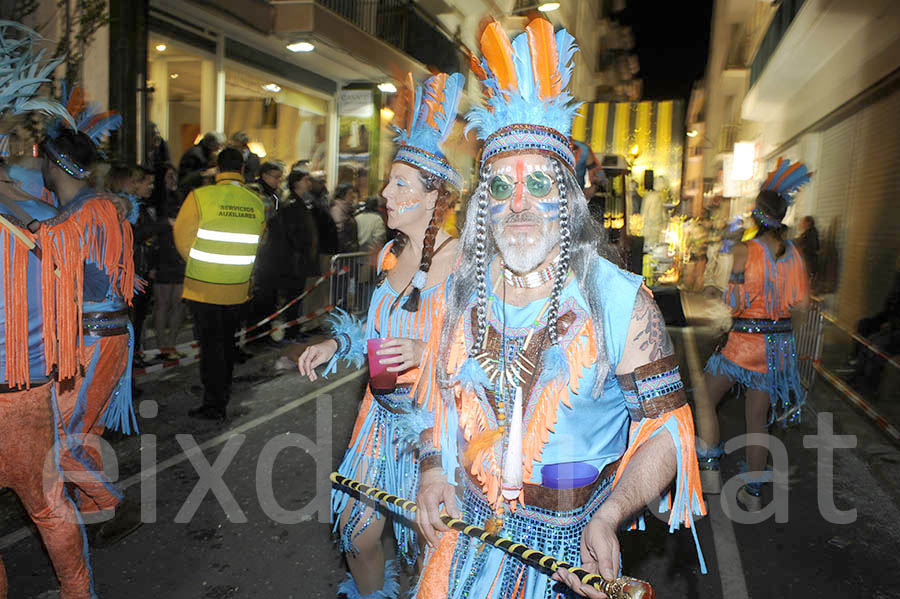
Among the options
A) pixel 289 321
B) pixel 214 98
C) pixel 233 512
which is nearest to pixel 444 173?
pixel 233 512

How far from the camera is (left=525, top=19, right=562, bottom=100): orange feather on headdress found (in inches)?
82.7

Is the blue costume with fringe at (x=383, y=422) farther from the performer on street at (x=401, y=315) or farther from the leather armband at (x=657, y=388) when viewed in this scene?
the leather armband at (x=657, y=388)

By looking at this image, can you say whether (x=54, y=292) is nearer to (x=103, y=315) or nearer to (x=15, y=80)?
(x=15, y=80)

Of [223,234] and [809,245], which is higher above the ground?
[809,245]

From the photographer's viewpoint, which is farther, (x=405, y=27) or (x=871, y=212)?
(x=405, y=27)

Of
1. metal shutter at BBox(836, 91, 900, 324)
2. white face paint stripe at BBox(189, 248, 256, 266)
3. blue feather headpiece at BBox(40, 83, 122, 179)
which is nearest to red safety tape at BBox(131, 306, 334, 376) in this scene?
white face paint stripe at BBox(189, 248, 256, 266)

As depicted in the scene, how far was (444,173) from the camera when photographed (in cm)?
335

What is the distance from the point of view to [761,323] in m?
5.33

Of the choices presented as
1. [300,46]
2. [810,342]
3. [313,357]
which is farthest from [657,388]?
[300,46]

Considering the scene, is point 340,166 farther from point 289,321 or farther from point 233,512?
point 233,512

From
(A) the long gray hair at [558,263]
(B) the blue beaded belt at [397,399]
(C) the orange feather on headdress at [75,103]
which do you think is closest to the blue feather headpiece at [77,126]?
(C) the orange feather on headdress at [75,103]

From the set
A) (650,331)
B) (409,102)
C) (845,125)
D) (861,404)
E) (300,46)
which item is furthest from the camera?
(300,46)

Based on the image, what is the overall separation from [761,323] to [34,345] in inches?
183

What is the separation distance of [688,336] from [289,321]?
6.67 metres
